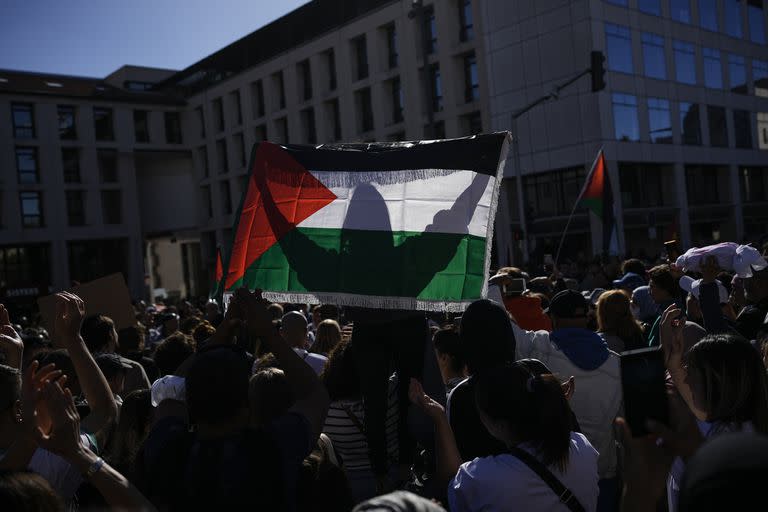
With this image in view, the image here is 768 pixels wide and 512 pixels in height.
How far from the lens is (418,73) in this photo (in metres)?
36.3

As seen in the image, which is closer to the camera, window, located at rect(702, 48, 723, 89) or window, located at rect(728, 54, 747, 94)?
window, located at rect(702, 48, 723, 89)

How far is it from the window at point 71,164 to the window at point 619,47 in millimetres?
34799

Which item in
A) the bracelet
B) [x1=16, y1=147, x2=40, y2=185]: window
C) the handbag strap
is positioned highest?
[x1=16, y1=147, x2=40, y2=185]: window

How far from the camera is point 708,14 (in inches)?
1457

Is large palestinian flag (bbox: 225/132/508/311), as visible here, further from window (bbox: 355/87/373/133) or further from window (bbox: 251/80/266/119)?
window (bbox: 251/80/266/119)

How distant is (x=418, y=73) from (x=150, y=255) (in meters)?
31.5

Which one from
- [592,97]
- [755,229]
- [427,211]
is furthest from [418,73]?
[427,211]

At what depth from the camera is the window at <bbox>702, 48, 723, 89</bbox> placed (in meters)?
36.7

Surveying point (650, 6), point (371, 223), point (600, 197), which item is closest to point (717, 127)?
point (650, 6)

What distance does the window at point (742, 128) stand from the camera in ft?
127

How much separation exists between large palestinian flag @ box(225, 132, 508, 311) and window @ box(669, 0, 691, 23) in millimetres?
33909

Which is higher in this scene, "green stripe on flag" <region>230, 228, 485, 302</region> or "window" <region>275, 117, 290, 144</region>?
"window" <region>275, 117, 290, 144</region>

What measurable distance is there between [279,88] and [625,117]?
22579 mm

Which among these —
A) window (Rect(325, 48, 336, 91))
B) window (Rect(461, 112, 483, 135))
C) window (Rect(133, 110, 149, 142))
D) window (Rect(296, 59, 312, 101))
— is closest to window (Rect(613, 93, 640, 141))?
window (Rect(461, 112, 483, 135))
